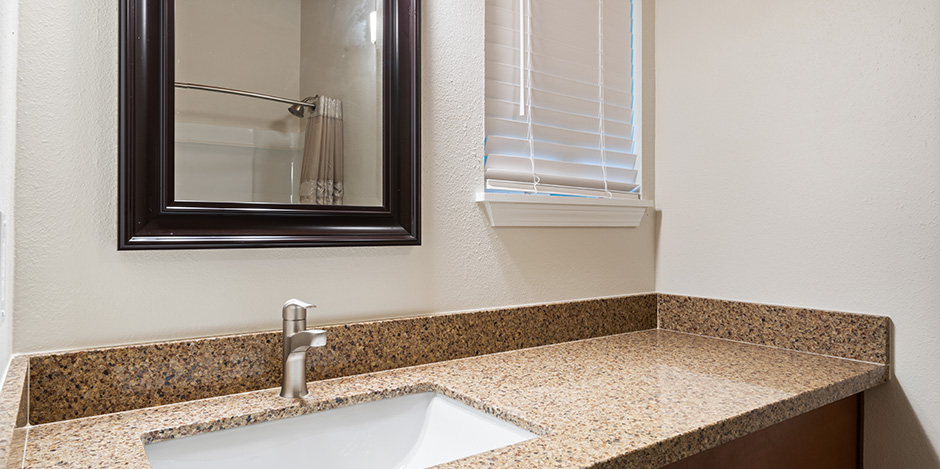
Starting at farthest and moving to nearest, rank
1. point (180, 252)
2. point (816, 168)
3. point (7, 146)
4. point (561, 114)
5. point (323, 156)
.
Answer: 1. point (561, 114)
2. point (816, 168)
3. point (323, 156)
4. point (180, 252)
5. point (7, 146)

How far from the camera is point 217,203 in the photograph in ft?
3.16

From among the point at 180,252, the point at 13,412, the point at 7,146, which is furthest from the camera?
the point at 180,252

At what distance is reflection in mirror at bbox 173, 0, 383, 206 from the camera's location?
3.11ft

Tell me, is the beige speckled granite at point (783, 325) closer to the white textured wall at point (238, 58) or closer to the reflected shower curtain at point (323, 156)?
the reflected shower curtain at point (323, 156)

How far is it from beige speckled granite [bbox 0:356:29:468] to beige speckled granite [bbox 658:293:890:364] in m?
1.46

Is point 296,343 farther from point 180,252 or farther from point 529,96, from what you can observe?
point 529,96

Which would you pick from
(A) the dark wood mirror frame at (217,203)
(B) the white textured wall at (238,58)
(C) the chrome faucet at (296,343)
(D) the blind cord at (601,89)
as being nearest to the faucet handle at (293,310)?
(C) the chrome faucet at (296,343)

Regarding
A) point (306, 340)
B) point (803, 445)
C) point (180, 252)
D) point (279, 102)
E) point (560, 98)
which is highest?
point (560, 98)

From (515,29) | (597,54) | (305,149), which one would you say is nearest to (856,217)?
(597,54)

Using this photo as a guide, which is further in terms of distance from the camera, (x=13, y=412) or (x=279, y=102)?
(x=279, y=102)

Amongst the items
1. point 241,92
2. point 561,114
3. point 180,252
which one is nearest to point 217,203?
point 180,252

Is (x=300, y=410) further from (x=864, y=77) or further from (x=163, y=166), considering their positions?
(x=864, y=77)

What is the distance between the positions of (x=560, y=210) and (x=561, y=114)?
0.82 ft

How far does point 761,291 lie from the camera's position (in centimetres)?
142
